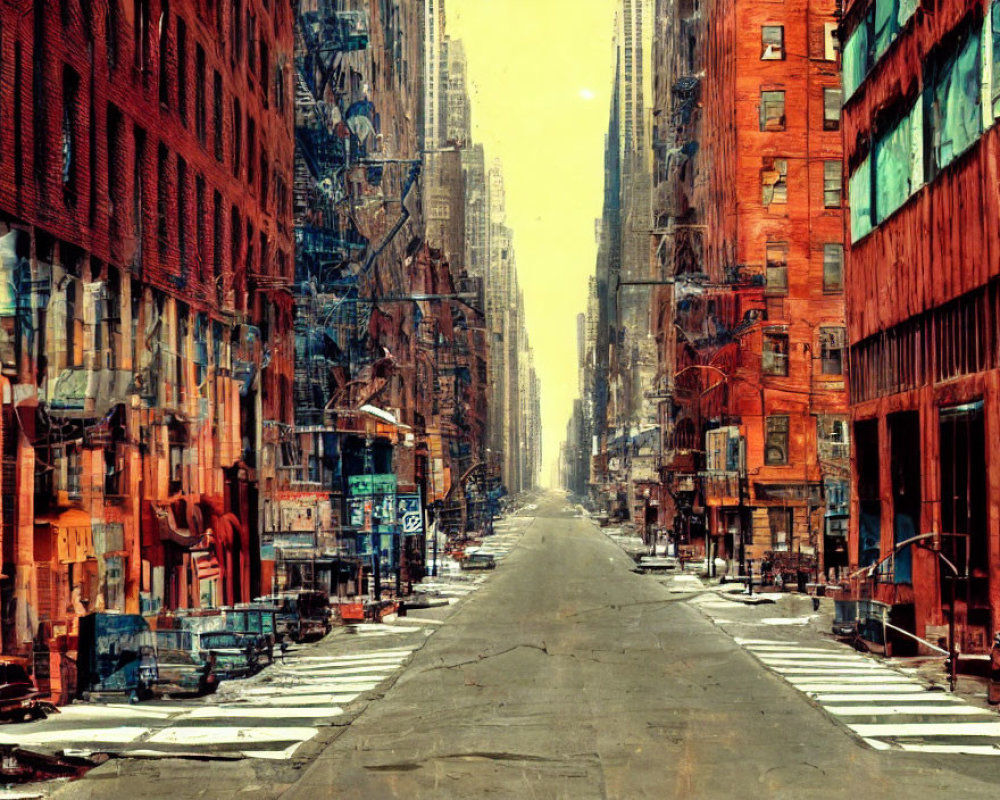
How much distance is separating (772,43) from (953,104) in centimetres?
4586

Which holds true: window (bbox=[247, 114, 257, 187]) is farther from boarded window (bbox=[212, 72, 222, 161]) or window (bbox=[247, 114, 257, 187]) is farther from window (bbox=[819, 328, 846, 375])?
window (bbox=[819, 328, 846, 375])

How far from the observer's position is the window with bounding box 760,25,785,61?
7162 centimetres

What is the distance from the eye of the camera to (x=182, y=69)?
34250 millimetres

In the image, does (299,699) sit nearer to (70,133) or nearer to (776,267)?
(70,133)

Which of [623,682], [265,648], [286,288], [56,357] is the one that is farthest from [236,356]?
[623,682]

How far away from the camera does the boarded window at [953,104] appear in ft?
86.8

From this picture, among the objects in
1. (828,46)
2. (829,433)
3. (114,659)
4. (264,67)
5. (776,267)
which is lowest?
(114,659)

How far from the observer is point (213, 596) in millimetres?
36500

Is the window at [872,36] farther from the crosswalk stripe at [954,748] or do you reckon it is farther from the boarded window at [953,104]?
the crosswalk stripe at [954,748]

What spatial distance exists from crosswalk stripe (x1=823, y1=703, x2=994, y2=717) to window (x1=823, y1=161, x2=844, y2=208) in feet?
175

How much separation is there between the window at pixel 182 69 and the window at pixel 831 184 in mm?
44194

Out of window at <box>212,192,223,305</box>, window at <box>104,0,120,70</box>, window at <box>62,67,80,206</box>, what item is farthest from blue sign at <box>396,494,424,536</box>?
window at <box>62,67,80,206</box>

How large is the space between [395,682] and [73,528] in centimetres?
626

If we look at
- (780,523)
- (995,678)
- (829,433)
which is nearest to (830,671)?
(995,678)
